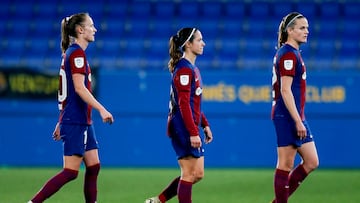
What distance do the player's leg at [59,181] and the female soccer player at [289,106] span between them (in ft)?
5.61

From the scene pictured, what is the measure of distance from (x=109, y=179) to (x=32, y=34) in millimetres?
5380

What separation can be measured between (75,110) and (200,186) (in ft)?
12.7

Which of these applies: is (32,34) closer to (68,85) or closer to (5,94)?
(5,94)

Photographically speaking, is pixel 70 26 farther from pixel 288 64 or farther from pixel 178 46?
pixel 288 64

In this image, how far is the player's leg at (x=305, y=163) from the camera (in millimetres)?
7719

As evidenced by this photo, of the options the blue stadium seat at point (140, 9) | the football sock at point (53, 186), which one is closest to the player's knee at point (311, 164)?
the football sock at point (53, 186)

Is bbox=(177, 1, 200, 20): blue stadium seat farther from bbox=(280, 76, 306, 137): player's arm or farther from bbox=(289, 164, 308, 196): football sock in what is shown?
bbox=(280, 76, 306, 137): player's arm

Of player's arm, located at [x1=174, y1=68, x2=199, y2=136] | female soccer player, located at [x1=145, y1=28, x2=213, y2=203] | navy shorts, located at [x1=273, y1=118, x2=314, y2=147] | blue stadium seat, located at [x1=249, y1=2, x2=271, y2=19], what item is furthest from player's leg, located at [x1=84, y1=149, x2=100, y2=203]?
blue stadium seat, located at [x1=249, y1=2, x2=271, y2=19]

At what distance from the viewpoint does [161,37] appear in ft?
52.9

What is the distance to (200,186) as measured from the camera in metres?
11.0

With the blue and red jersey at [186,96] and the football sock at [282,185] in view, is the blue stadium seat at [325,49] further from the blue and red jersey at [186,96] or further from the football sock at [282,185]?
the blue and red jersey at [186,96]

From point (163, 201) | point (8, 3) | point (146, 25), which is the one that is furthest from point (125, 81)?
point (163, 201)

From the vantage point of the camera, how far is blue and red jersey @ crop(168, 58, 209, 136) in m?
7.28

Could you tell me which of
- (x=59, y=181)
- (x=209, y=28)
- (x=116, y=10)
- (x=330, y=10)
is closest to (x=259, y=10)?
(x=209, y=28)
